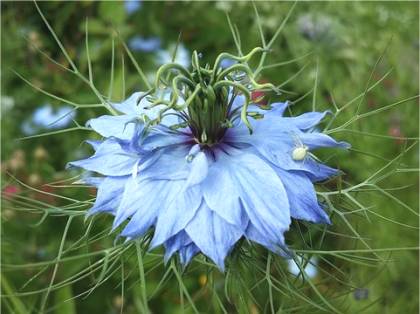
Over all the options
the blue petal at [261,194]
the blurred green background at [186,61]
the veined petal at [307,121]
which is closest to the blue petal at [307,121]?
the veined petal at [307,121]

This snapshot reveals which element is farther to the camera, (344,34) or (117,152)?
(344,34)

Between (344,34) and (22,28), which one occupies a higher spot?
(22,28)

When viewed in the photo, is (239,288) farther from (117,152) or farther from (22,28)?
(22,28)

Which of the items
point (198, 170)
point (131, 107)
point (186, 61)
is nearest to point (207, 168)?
point (198, 170)

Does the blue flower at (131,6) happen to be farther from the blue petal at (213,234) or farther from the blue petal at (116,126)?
the blue petal at (213,234)

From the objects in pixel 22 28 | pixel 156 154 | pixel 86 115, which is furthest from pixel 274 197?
pixel 22 28

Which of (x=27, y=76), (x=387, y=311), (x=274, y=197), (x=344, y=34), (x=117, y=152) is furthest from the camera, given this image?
Result: (x=344, y=34)
